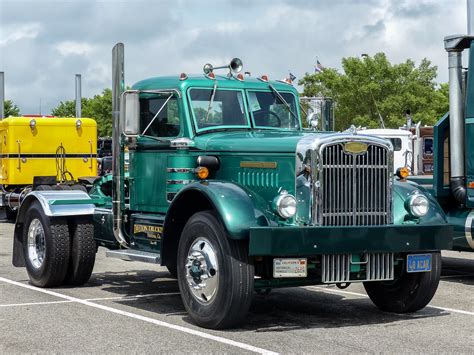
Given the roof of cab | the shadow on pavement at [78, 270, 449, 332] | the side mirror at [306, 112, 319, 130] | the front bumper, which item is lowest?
the shadow on pavement at [78, 270, 449, 332]

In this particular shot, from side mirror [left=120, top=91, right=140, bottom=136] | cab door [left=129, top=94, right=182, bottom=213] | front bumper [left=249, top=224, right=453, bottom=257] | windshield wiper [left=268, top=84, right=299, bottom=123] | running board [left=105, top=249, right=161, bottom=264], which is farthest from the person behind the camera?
windshield wiper [left=268, top=84, right=299, bottom=123]

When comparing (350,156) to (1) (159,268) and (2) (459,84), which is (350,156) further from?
(1) (159,268)

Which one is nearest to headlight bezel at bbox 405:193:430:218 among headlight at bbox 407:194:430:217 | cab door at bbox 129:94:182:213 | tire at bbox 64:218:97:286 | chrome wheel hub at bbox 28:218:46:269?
headlight at bbox 407:194:430:217

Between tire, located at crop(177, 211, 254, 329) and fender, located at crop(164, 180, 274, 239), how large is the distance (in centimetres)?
18

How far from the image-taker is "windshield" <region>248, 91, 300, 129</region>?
1016 cm

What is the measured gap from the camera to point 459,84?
40.2ft

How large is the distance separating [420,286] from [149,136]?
3321mm

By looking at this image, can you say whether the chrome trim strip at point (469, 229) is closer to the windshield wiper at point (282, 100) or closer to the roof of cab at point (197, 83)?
the windshield wiper at point (282, 100)

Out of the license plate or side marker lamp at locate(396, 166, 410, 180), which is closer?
the license plate

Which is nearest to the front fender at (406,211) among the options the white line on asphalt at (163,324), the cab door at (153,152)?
the white line on asphalt at (163,324)

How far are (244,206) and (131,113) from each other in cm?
213

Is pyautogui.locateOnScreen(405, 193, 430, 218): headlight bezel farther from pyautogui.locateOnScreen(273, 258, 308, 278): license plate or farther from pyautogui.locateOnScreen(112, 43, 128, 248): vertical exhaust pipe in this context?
pyautogui.locateOnScreen(112, 43, 128, 248): vertical exhaust pipe

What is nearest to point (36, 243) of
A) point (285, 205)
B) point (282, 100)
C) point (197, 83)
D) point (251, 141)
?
point (197, 83)

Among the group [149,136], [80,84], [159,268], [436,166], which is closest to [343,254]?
[149,136]
